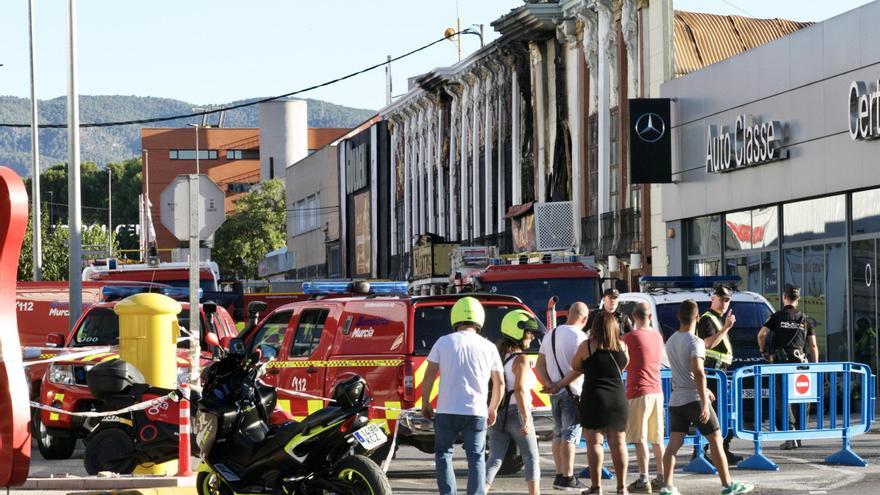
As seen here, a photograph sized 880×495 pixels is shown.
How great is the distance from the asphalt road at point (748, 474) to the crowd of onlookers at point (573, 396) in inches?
23.6

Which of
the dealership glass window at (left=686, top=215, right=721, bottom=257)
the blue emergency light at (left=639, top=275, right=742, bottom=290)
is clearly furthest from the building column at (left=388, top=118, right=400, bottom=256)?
the blue emergency light at (left=639, top=275, right=742, bottom=290)

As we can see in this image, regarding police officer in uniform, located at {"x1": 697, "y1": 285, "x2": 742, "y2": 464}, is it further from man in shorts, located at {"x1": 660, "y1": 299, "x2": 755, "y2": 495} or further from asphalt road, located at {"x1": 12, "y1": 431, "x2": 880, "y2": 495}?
man in shorts, located at {"x1": 660, "y1": 299, "x2": 755, "y2": 495}

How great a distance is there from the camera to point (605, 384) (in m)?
13.8

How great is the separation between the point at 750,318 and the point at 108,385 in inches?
511

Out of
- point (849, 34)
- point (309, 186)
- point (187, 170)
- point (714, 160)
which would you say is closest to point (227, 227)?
point (309, 186)

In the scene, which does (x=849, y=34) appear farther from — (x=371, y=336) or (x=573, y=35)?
(x=573, y=35)

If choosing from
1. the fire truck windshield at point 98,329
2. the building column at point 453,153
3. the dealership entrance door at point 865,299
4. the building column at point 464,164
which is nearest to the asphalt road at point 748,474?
the fire truck windshield at point 98,329

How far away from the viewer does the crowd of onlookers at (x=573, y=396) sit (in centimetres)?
1230

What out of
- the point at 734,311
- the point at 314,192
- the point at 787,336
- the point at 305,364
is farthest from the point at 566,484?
the point at 314,192

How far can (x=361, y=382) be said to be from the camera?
11750 millimetres

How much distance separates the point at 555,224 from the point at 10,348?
3561cm

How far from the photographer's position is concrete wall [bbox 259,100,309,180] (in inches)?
5039

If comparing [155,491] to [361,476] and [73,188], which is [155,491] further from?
[73,188]

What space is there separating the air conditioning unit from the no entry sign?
27.9m
